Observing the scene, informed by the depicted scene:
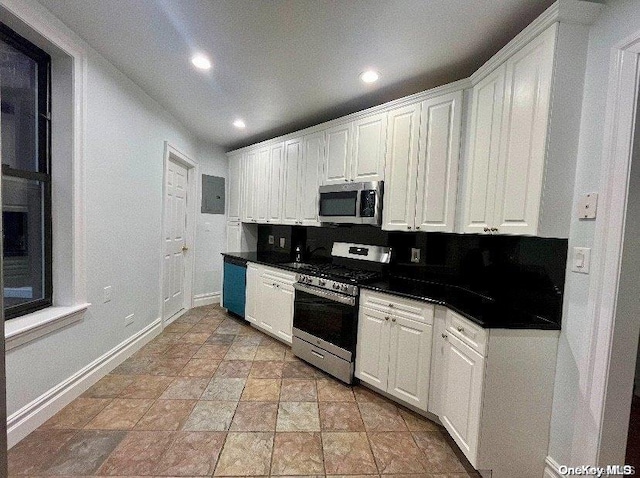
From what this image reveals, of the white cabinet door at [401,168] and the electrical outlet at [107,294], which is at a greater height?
the white cabinet door at [401,168]

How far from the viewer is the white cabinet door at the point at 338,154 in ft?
8.92

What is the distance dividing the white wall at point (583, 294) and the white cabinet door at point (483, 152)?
1.27 feet

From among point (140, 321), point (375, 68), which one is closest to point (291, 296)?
point (140, 321)

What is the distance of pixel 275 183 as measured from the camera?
3504 millimetres

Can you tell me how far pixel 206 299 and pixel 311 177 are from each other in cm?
266

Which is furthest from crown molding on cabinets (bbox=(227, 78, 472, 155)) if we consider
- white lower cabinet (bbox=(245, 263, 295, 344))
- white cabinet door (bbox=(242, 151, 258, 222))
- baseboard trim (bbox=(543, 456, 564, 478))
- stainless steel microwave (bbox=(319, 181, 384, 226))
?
baseboard trim (bbox=(543, 456, 564, 478))

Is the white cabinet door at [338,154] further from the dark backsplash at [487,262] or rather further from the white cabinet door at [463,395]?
the white cabinet door at [463,395]

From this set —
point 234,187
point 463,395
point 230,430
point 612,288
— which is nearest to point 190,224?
point 234,187

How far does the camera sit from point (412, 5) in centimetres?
150

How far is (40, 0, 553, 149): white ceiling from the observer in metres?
1.56

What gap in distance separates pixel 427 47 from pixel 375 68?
0.39 m

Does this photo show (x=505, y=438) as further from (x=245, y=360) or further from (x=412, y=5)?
(x=412, y=5)

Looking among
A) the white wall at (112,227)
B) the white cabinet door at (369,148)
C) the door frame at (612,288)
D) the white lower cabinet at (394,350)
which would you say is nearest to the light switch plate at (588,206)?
the door frame at (612,288)

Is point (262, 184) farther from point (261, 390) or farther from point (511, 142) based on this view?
point (511, 142)
